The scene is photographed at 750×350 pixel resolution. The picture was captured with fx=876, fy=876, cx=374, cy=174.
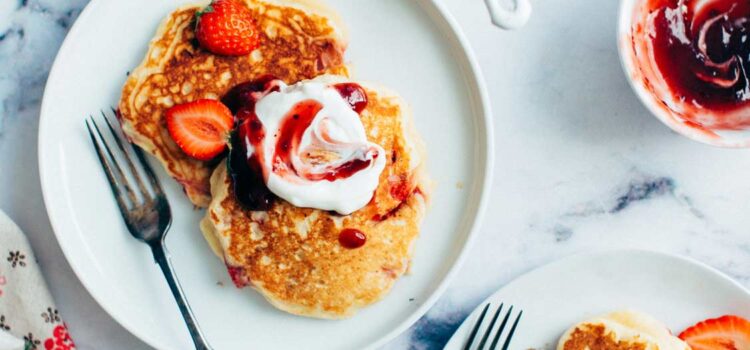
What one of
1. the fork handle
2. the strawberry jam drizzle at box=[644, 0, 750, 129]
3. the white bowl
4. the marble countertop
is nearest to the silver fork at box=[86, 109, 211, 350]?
the fork handle

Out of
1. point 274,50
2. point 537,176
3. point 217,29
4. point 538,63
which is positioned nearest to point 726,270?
point 537,176

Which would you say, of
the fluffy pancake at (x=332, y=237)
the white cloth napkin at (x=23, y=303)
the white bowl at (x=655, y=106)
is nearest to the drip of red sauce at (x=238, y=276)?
the fluffy pancake at (x=332, y=237)

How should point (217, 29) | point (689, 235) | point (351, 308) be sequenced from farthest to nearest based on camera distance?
point (689, 235), point (351, 308), point (217, 29)

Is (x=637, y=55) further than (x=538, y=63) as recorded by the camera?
No

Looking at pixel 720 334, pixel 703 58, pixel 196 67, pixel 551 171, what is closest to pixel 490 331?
pixel 551 171

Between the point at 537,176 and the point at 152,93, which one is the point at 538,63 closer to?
the point at 537,176

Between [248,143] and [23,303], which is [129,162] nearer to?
[248,143]

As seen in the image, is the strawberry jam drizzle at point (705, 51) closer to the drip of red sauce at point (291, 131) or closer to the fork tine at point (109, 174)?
the drip of red sauce at point (291, 131)
